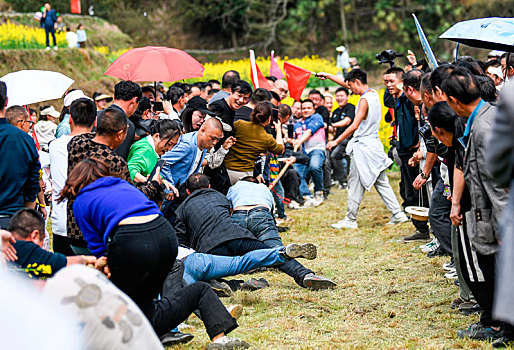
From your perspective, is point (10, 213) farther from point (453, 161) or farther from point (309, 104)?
point (309, 104)

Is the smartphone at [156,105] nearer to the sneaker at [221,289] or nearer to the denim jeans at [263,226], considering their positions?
the denim jeans at [263,226]

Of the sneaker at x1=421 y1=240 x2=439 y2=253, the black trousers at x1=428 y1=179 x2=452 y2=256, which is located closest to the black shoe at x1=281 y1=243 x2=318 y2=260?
the black trousers at x1=428 y1=179 x2=452 y2=256

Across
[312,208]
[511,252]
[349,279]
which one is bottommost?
[312,208]

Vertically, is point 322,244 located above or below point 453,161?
below

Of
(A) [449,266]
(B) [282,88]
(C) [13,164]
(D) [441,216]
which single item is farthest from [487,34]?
(B) [282,88]

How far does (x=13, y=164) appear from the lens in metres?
4.49

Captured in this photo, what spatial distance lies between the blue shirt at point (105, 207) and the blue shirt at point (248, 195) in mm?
2630

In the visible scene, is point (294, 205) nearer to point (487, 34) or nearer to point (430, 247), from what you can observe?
point (430, 247)

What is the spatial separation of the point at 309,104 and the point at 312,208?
1905 millimetres

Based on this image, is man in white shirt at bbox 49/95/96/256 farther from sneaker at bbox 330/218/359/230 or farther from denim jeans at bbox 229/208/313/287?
sneaker at bbox 330/218/359/230

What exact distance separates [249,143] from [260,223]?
152cm

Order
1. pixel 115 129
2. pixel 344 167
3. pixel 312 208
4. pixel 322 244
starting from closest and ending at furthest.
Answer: pixel 115 129
pixel 322 244
pixel 312 208
pixel 344 167

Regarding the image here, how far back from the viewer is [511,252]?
243 centimetres

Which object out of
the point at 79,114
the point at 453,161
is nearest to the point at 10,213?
the point at 79,114
